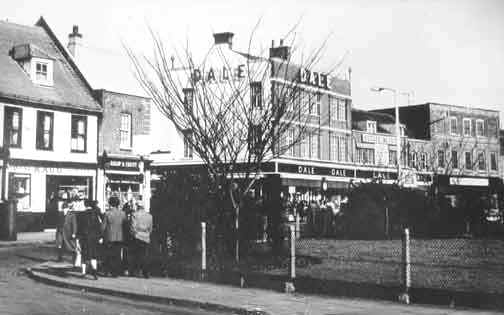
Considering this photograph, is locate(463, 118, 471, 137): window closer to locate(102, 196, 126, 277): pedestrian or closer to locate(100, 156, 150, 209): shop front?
locate(100, 156, 150, 209): shop front

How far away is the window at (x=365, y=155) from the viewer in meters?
49.3

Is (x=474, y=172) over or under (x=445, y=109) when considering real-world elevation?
under

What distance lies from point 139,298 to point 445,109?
5517cm

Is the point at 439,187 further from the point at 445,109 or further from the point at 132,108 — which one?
the point at 445,109

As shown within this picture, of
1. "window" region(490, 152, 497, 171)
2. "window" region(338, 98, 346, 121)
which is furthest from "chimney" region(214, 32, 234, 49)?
"window" region(490, 152, 497, 171)

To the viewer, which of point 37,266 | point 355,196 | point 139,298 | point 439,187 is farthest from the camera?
point 439,187

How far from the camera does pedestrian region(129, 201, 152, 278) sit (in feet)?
41.8

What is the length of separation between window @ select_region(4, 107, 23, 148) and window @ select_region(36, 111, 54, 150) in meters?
1.05

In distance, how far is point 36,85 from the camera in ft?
96.8

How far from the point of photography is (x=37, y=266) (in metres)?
14.8

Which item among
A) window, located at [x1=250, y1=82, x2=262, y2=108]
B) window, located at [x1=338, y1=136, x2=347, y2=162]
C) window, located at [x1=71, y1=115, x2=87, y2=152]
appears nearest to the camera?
window, located at [x1=250, y1=82, x2=262, y2=108]

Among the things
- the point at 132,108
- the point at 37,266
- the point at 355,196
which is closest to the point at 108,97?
the point at 132,108

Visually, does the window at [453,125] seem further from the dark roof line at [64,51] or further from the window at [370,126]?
the dark roof line at [64,51]

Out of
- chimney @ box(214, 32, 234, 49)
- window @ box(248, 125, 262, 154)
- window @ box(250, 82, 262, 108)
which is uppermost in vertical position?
chimney @ box(214, 32, 234, 49)
